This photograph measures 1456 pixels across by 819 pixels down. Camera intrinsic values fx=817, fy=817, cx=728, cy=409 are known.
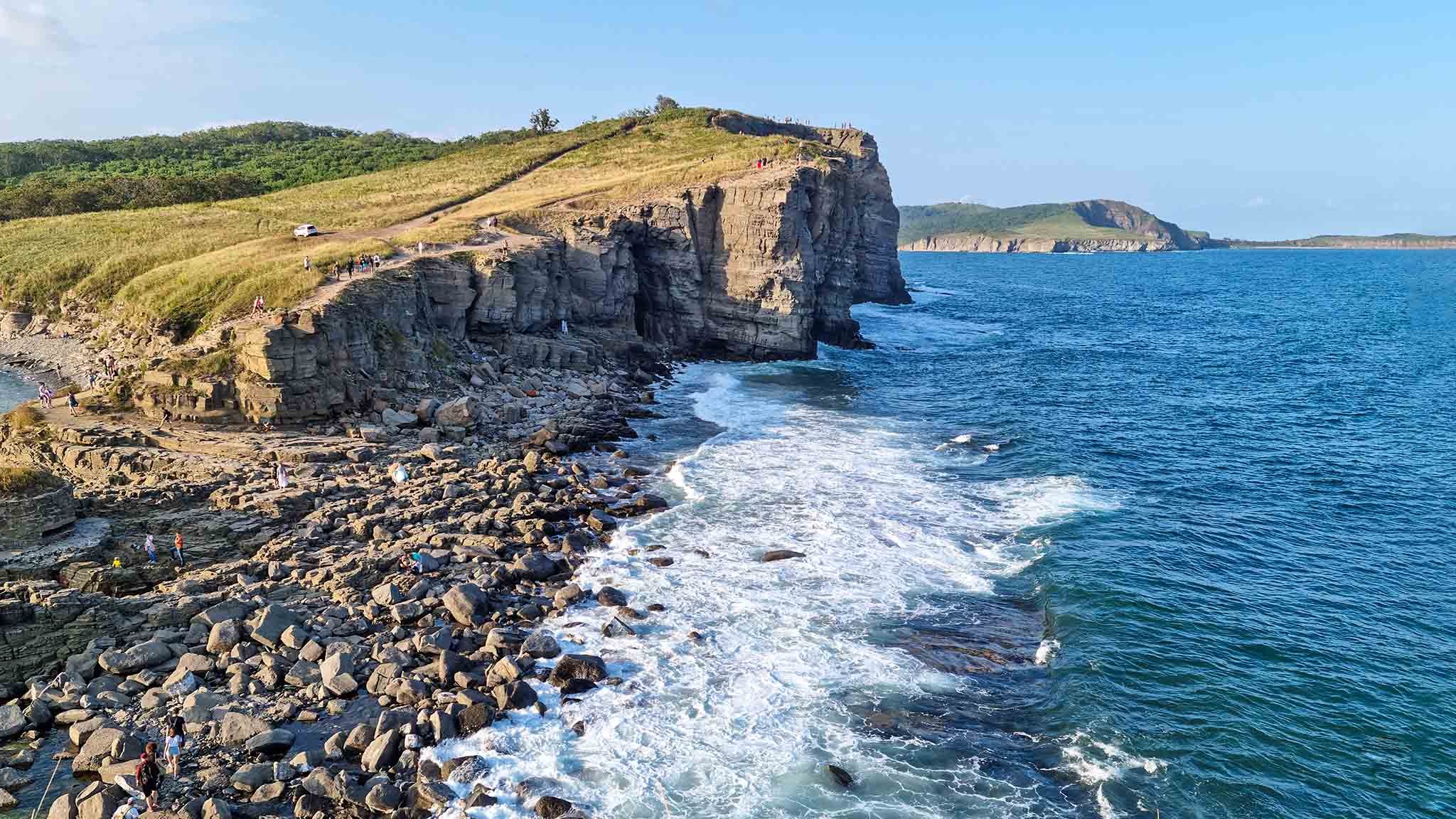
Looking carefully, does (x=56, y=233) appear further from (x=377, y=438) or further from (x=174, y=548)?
(x=174, y=548)

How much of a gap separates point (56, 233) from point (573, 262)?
49540 mm

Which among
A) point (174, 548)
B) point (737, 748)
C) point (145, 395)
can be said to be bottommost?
point (737, 748)

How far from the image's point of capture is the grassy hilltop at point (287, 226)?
2028 inches

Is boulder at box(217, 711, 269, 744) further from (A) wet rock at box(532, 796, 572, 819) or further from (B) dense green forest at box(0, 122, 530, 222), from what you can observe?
(B) dense green forest at box(0, 122, 530, 222)

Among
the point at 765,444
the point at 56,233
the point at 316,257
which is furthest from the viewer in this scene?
the point at 56,233

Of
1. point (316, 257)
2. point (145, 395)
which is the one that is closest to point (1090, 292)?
point (316, 257)

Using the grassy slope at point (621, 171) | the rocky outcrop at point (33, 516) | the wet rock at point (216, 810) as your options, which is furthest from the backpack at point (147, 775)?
the grassy slope at point (621, 171)

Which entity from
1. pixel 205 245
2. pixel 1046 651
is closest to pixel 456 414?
pixel 1046 651

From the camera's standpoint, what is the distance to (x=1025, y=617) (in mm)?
29391

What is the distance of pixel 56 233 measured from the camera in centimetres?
7369

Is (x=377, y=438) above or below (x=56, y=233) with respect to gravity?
below

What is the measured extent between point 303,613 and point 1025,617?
2476cm

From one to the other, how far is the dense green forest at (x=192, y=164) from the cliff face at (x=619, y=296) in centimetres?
5517

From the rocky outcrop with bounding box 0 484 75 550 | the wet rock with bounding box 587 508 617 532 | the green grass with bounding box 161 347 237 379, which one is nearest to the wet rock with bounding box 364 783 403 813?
the wet rock with bounding box 587 508 617 532
